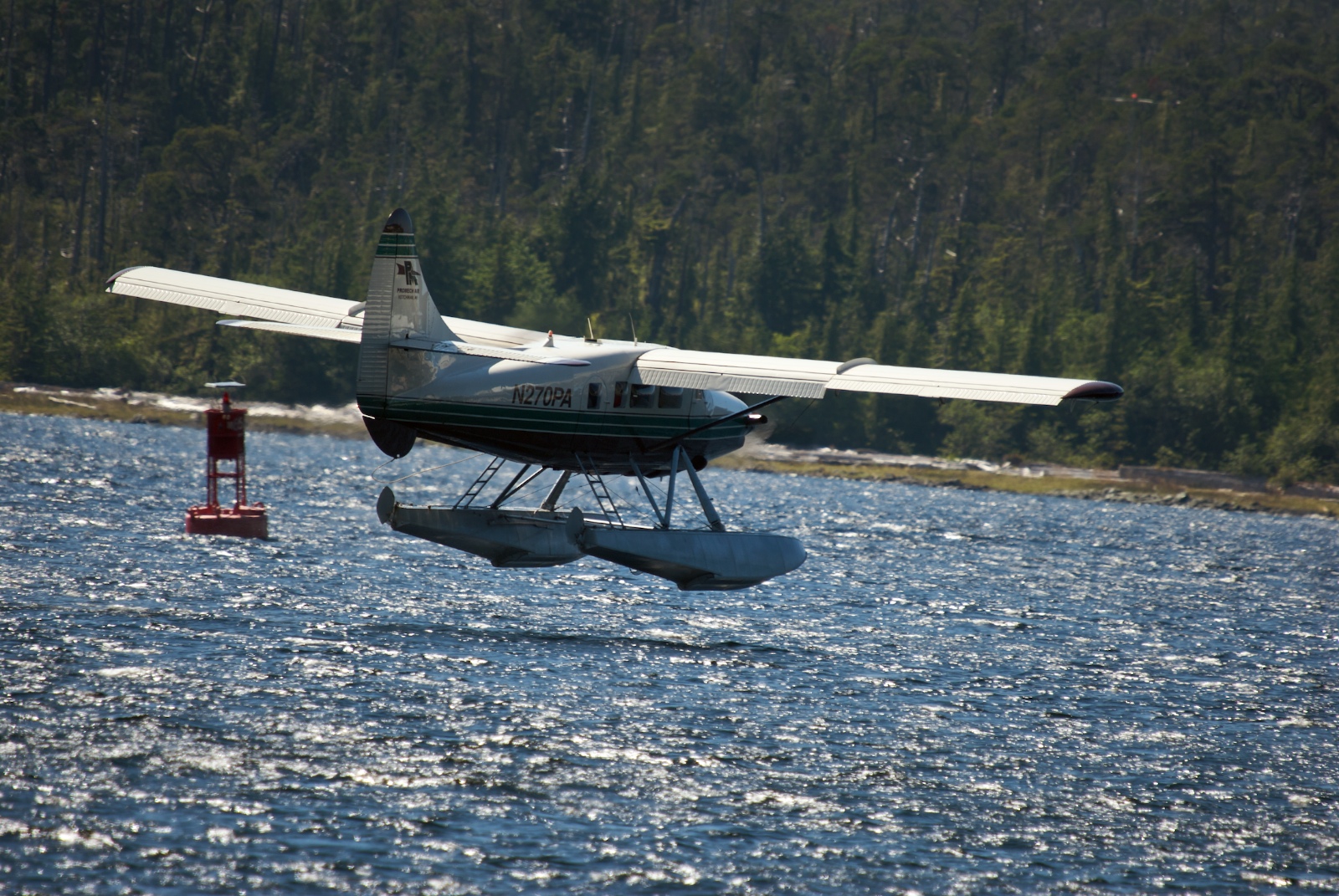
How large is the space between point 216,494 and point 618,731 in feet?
69.1

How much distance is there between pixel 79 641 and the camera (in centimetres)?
2078

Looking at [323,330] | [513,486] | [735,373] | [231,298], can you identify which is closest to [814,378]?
[735,373]

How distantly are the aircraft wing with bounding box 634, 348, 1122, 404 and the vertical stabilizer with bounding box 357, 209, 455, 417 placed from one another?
12.0ft

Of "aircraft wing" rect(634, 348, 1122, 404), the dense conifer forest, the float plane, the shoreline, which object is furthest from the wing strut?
the shoreline

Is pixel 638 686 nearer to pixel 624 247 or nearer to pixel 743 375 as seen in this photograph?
pixel 743 375

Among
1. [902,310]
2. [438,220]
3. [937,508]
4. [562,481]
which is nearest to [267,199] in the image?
[438,220]

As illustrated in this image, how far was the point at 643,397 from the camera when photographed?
73.7 ft

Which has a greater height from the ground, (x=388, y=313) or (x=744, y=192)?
(x=744, y=192)

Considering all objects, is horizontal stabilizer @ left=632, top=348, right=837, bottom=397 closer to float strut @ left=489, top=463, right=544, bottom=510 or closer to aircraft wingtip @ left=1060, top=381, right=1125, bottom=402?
float strut @ left=489, top=463, right=544, bottom=510

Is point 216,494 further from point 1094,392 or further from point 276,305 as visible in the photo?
point 1094,392

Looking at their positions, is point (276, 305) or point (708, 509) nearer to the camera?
point (708, 509)

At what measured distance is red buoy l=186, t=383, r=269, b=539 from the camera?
34.3m

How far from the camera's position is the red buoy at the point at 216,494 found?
113ft

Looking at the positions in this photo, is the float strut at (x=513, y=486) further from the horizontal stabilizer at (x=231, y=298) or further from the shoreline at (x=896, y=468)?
the shoreline at (x=896, y=468)
